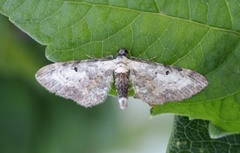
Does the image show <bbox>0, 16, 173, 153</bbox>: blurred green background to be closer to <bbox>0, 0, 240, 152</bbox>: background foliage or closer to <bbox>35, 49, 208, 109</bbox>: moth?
<bbox>35, 49, 208, 109</bbox>: moth

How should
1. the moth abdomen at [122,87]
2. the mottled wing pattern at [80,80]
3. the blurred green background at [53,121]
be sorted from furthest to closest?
the blurred green background at [53,121], the mottled wing pattern at [80,80], the moth abdomen at [122,87]

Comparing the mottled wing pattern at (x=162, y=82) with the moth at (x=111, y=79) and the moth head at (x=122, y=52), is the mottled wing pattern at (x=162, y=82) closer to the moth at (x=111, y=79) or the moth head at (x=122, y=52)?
the moth at (x=111, y=79)

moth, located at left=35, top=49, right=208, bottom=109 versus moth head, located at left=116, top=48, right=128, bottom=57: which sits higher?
moth head, located at left=116, top=48, right=128, bottom=57

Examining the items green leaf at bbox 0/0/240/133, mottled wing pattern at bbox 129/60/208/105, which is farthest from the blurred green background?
green leaf at bbox 0/0/240/133

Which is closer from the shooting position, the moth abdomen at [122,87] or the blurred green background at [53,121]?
the moth abdomen at [122,87]

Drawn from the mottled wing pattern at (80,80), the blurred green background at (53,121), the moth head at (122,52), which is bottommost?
the blurred green background at (53,121)

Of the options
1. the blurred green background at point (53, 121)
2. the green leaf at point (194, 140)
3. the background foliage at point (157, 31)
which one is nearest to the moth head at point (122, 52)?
the background foliage at point (157, 31)

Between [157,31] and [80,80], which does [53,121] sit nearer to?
[80,80]

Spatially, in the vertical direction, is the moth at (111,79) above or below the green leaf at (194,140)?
above
